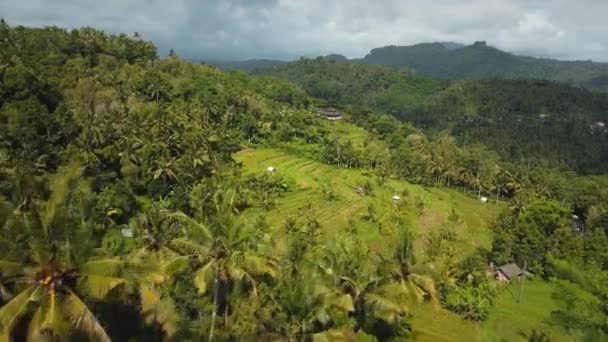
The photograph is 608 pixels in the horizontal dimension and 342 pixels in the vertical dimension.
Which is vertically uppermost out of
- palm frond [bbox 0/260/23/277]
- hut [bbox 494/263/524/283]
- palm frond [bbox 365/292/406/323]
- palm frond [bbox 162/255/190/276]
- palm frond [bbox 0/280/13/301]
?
palm frond [bbox 0/260/23/277]

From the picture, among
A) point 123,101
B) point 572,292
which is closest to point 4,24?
point 123,101

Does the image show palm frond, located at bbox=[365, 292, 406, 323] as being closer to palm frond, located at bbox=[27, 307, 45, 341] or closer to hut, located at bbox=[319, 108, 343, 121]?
palm frond, located at bbox=[27, 307, 45, 341]

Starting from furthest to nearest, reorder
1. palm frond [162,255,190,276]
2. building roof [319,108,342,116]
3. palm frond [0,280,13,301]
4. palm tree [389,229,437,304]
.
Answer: building roof [319,108,342,116] < palm tree [389,229,437,304] < palm frond [162,255,190,276] < palm frond [0,280,13,301]

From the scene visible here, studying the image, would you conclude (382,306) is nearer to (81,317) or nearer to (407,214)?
(81,317)

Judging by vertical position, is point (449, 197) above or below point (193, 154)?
below

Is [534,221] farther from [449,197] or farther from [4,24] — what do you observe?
[4,24]

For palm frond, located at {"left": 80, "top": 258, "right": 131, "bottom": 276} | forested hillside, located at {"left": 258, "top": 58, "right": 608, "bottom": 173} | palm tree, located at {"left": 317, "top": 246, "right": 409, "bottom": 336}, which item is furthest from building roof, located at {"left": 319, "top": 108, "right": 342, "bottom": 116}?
palm frond, located at {"left": 80, "top": 258, "right": 131, "bottom": 276}

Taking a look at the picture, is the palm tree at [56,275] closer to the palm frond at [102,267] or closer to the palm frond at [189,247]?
the palm frond at [102,267]
